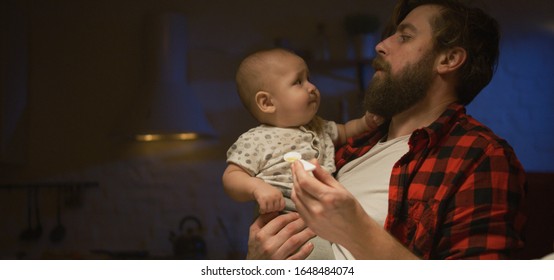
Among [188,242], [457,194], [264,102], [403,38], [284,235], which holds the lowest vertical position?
[188,242]

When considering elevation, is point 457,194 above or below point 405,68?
below

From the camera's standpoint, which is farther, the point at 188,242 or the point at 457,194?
the point at 188,242

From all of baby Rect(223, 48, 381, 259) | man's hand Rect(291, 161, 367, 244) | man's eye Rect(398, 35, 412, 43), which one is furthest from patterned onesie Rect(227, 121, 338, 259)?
man's eye Rect(398, 35, 412, 43)

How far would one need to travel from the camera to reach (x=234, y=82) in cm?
114

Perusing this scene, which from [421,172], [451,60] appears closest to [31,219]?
[421,172]

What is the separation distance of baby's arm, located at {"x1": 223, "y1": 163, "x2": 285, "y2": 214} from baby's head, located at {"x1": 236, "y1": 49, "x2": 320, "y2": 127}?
124 millimetres

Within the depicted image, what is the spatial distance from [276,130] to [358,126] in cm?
21

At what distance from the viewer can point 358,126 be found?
1.13 metres

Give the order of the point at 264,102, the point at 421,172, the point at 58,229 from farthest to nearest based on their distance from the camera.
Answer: the point at 58,229 < the point at 264,102 < the point at 421,172

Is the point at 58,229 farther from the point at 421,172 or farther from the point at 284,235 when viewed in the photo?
the point at 421,172

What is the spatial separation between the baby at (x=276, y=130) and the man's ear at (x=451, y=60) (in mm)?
251

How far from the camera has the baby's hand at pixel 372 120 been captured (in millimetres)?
1104
